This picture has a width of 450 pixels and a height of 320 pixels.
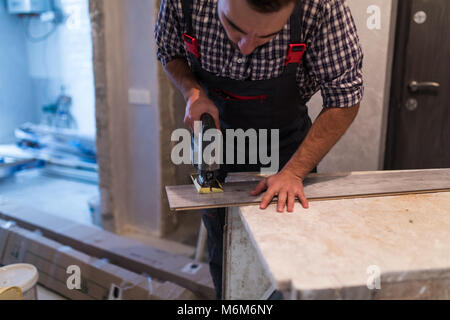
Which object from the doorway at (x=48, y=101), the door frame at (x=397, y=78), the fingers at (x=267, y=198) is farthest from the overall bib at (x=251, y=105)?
the doorway at (x=48, y=101)

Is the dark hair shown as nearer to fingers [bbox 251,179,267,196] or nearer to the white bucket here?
fingers [bbox 251,179,267,196]

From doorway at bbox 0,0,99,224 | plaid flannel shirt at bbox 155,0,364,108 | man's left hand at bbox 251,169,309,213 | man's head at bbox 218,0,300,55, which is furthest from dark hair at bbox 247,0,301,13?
doorway at bbox 0,0,99,224

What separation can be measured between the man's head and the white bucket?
1170 mm

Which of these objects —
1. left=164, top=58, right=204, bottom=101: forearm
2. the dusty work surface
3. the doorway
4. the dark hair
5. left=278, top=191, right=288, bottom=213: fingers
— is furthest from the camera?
the doorway

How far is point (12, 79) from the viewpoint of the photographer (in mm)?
4223

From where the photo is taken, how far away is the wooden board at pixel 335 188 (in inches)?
40.6

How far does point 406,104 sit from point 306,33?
1.31m

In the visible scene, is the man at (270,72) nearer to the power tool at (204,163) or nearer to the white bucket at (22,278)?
the power tool at (204,163)

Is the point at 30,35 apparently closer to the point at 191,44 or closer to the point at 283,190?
the point at 191,44

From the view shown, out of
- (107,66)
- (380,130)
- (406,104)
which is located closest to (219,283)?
(380,130)

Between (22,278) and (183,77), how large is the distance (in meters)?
0.98

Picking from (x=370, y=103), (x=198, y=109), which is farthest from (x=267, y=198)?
(x=370, y=103)

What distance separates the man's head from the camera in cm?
82
